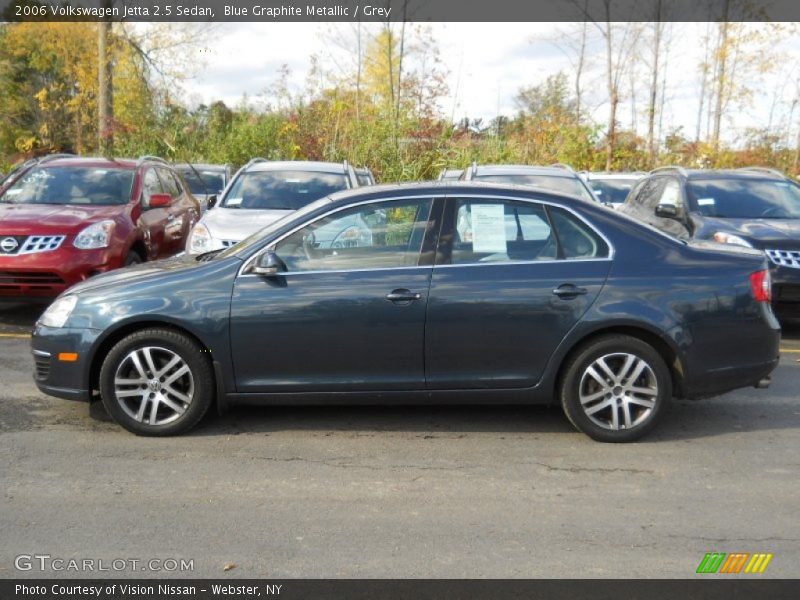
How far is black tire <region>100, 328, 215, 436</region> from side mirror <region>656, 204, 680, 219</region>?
21.4ft

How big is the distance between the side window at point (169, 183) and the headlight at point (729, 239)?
7.27m

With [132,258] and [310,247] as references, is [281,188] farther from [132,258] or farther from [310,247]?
[310,247]

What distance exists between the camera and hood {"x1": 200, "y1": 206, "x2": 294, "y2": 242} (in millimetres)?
9657

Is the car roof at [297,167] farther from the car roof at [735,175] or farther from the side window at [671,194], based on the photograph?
the car roof at [735,175]

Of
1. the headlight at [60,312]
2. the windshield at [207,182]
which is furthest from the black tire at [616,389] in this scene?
the windshield at [207,182]

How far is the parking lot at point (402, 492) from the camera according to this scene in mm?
3998

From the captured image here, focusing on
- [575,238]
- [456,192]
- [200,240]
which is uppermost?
[456,192]

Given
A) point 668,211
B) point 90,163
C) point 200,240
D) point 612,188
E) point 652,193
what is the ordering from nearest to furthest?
point 200,240 < point 668,211 < point 90,163 < point 652,193 < point 612,188

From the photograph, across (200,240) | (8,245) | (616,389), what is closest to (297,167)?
(200,240)

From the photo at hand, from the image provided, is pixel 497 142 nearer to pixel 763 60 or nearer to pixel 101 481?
pixel 763 60

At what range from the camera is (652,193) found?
1189cm

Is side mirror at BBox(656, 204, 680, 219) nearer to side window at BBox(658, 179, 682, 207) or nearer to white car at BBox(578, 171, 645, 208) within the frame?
side window at BBox(658, 179, 682, 207)

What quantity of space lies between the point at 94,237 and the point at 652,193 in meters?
7.36
